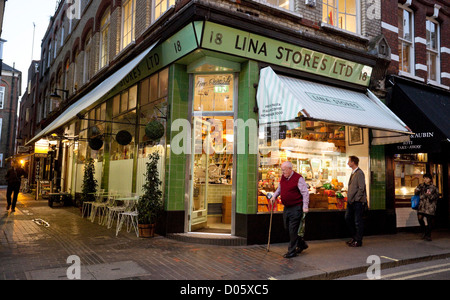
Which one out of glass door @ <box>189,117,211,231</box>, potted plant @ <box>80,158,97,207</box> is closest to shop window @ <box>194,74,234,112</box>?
glass door @ <box>189,117,211,231</box>

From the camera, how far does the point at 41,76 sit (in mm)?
27281

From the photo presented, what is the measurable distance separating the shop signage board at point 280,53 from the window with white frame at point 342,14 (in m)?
1.29

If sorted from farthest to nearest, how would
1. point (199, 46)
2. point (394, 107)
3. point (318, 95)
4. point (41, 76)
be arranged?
point (41, 76) → point (394, 107) → point (318, 95) → point (199, 46)

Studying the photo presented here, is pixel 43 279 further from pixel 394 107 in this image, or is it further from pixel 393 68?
pixel 393 68

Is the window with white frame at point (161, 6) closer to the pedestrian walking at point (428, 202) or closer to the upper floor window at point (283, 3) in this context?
the upper floor window at point (283, 3)

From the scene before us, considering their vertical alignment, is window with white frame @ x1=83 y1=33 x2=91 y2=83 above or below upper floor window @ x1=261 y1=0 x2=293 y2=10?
above

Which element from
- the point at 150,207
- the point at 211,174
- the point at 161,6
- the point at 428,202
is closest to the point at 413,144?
the point at 428,202

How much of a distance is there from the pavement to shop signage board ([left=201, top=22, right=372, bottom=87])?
14.3ft

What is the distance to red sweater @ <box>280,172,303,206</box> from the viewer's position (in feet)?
21.2

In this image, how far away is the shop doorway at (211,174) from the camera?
8.58 metres

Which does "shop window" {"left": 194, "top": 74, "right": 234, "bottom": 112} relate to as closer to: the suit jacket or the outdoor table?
the suit jacket

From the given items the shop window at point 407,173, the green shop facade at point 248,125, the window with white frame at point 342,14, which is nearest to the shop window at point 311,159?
the green shop facade at point 248,125
